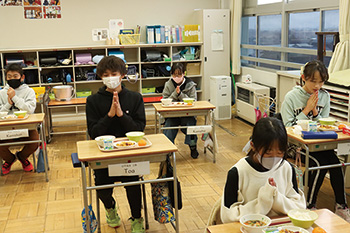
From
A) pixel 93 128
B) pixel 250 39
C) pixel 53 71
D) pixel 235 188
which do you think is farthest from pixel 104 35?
pixel 235 188

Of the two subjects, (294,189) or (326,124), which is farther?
(326,124)

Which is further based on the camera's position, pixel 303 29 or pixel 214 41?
pixel 214 41

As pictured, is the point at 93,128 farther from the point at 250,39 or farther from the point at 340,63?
the point at 250,39

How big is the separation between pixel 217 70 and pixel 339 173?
484cm

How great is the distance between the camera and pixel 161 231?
330 centimetres

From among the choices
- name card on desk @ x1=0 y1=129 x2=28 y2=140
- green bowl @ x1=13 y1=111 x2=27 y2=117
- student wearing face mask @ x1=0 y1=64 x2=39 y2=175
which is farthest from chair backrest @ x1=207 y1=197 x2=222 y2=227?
student wearing face mask @ x1=0 y1=64 x2=39 y2=175

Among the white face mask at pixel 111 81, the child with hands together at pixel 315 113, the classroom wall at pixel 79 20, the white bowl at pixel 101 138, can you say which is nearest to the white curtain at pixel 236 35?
the classroom wall at pixel 79 20

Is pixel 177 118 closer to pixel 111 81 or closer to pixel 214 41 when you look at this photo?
pixel 111 81

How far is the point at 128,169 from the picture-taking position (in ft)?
9.14

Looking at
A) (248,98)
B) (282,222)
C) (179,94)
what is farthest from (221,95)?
(282,222)

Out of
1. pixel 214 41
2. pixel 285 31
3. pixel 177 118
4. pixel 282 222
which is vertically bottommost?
pixel 177 118

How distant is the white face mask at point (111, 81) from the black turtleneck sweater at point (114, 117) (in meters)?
0.09

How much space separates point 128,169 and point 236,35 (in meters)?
5.49

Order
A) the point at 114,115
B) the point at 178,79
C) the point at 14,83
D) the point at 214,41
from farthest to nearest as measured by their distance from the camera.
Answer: the point at 214,41, the point at 178,79, the point at 14,83, the point at 114,115
